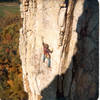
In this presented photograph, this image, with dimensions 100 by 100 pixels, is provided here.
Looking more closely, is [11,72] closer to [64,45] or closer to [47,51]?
[47,51]

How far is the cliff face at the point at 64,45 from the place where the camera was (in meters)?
4.72

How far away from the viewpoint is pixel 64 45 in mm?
5055

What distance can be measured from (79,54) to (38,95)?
3055mm

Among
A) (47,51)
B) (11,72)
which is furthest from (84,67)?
(11,72)

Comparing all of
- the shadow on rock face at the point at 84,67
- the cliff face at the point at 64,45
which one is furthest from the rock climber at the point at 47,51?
the shadow on rock face at the point at 84,67

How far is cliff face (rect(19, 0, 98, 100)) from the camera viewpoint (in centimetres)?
472

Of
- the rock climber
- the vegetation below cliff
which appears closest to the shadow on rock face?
the rock climber

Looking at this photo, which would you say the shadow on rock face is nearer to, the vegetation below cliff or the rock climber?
the rock climber

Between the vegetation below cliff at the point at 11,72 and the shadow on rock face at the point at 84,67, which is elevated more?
the shadow on rock face at the point at 84,67

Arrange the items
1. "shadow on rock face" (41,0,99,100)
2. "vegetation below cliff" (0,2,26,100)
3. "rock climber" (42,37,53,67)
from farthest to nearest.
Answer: "vegetation below cliff" (0,2,26,100), "rock climber" (42,37,53,67), "shadow on rock face" (41,0,99,100)

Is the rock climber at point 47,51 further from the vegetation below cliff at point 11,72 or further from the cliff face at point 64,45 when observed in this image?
the vegetation below cliff at point 11,72

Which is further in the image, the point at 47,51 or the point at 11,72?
the point at 11,72

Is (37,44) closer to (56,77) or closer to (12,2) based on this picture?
(56,77)

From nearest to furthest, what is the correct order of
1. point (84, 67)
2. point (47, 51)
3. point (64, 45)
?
1. point (64, 45)
2. point (84, 67)
3. point (47, 51)
